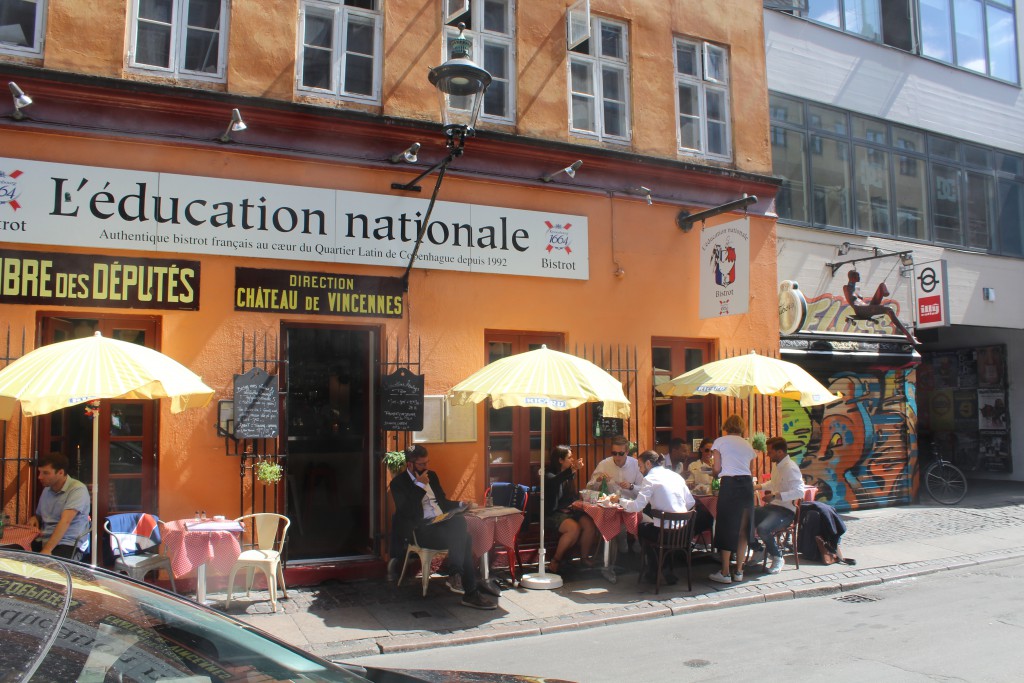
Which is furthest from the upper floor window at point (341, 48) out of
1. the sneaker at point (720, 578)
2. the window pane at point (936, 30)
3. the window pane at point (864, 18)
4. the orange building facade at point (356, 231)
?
the window pane at point (936, 30)

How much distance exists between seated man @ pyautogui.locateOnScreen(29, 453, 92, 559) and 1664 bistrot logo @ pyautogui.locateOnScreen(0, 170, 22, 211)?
2.51m

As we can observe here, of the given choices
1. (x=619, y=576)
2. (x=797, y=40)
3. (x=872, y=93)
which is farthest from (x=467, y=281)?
(x=872, y=93)

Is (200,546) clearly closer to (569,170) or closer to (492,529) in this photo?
(492,529)

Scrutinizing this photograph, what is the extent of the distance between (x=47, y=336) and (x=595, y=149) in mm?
6733

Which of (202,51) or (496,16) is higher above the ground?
(496,16)

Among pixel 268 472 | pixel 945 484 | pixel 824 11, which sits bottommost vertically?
pixel 945 484

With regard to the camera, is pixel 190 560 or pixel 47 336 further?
pixel 47 336

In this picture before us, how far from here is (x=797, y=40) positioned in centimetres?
1415

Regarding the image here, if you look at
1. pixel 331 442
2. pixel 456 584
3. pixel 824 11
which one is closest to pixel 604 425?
pixel 456 584

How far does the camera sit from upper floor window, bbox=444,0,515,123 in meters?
10.4

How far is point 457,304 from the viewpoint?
9.76 metres

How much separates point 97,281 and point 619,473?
6.02 metres

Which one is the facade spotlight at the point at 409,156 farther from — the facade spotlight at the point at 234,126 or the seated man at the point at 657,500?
the seated man at the point at 657,500

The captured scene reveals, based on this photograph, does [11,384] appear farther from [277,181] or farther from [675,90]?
[675,90]
